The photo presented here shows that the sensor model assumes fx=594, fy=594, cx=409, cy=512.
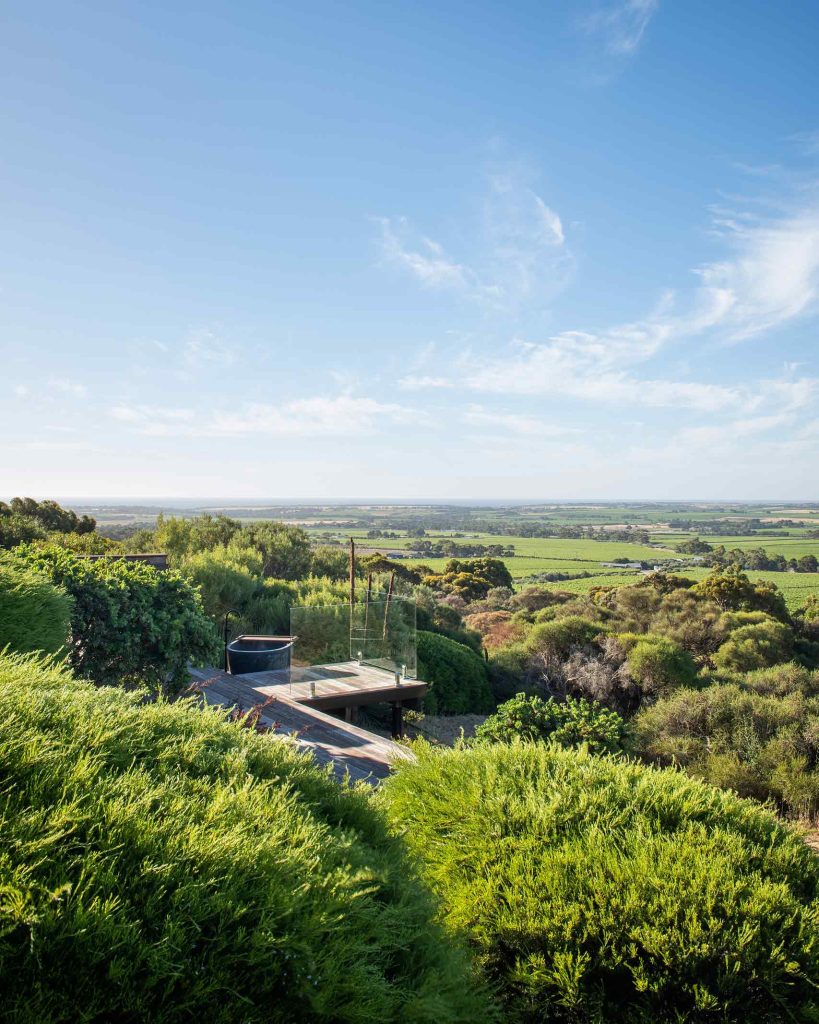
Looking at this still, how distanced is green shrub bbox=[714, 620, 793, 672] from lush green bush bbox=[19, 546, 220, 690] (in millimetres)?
14403

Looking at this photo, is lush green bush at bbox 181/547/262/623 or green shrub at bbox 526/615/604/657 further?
green shrub at bbox 526/615/604/657

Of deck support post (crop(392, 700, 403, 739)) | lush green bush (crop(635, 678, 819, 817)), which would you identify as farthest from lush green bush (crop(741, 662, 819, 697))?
deck support post (crop(392, 700, 403, 739))

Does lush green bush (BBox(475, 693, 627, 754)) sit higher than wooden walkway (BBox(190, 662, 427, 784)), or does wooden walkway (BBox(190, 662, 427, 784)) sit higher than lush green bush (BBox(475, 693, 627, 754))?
lush green bush (BBox(475, 693, 627, 754))

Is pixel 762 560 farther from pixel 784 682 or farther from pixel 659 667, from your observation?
pixel 784 682

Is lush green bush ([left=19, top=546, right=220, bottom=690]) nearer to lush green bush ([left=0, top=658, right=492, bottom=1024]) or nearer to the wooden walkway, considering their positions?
the wooden walkway

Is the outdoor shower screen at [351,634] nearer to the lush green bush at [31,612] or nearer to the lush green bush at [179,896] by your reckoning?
the lush green bush at [31,612]

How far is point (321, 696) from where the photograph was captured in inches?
315

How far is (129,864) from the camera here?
3.95ft

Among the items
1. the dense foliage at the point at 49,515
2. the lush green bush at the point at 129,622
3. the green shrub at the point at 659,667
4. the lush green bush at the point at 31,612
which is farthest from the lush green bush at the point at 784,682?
the dense foliage at the point at 49,515

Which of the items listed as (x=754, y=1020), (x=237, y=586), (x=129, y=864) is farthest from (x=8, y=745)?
(x=237, y=586)

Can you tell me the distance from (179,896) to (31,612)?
4274 millimetres

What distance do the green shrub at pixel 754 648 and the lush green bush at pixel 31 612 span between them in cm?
1575

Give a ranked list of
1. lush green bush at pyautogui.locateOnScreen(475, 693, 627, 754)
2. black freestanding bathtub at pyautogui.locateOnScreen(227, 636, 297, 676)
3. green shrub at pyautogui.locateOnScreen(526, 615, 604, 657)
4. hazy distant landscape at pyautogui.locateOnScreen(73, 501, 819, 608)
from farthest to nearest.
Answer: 1. hazy distant landscape at pyautogui.locateOnScreen(73, 501, 819, 608)
2. green shrub at pyautogui.locateOnScreen(526, 615, 604, 657)
3. black freestanding bathtub at pyautogui.locateOnScreen(227, 636, 297, 676)
4. lush green bush at pyautogui.locateOnScreen(475, 693, 627, 754)

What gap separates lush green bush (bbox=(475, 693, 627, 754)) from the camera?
634cm
